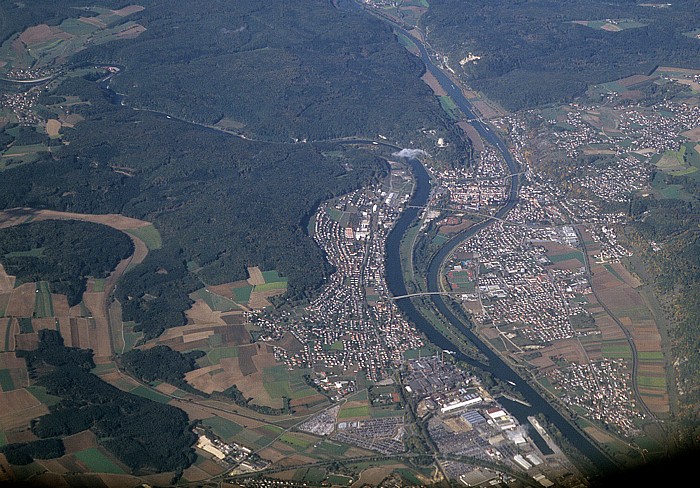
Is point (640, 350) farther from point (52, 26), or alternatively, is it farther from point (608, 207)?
point (52, 26)

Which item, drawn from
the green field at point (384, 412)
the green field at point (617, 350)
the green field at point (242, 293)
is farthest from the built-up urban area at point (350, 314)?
the green field at point (617, 350)

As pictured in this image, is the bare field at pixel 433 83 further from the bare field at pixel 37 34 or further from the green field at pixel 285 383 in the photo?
the green field at pixel 285 383

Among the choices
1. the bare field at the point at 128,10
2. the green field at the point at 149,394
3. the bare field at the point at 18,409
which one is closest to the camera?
the bare field at the point at 18,409

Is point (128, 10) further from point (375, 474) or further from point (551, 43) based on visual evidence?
point (375, 474)

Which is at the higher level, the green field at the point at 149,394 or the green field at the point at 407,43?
the green field at the point at 407,43

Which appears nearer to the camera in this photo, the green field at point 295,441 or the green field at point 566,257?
the green field at point 295,441

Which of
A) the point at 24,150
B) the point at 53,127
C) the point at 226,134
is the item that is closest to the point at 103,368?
the point at 24,150

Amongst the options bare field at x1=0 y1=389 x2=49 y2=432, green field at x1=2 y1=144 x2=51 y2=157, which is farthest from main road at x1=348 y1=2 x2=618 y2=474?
green field at x1=2 y1=144 x2=51 y2=157
